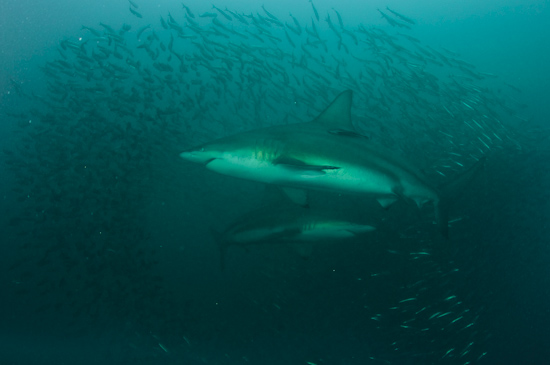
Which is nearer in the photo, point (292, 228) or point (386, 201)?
point (386, 201)

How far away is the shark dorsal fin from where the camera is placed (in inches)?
153

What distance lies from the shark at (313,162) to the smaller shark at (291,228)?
84 cm

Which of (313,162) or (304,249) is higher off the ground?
(313,162)

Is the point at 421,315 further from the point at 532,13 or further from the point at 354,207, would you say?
the point at 532,13

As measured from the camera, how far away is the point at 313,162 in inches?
127

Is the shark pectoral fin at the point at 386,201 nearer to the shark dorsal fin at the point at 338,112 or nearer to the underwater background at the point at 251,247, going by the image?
the shark dorsal fin at the point at 338,112

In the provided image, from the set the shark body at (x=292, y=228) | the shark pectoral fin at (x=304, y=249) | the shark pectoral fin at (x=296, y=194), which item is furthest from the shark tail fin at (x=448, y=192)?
the shark pectoral fin at (x=304, y=249)

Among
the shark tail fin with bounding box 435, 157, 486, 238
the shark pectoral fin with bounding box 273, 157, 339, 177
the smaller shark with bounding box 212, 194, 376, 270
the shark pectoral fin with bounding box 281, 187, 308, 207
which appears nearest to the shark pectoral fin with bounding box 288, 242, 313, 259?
the smaller shark with bounding box 212, 194, 376, 270

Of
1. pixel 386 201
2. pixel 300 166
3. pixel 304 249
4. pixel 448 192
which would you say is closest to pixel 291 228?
pixel 304 249

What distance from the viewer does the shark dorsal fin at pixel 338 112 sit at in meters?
3.90

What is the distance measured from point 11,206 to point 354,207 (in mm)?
25205

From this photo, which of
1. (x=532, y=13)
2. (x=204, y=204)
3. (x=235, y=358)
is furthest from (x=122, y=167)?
(x=532, y=13)

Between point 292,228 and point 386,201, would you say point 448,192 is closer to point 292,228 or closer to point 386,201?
point 386,201

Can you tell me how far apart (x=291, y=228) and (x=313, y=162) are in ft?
5.11
